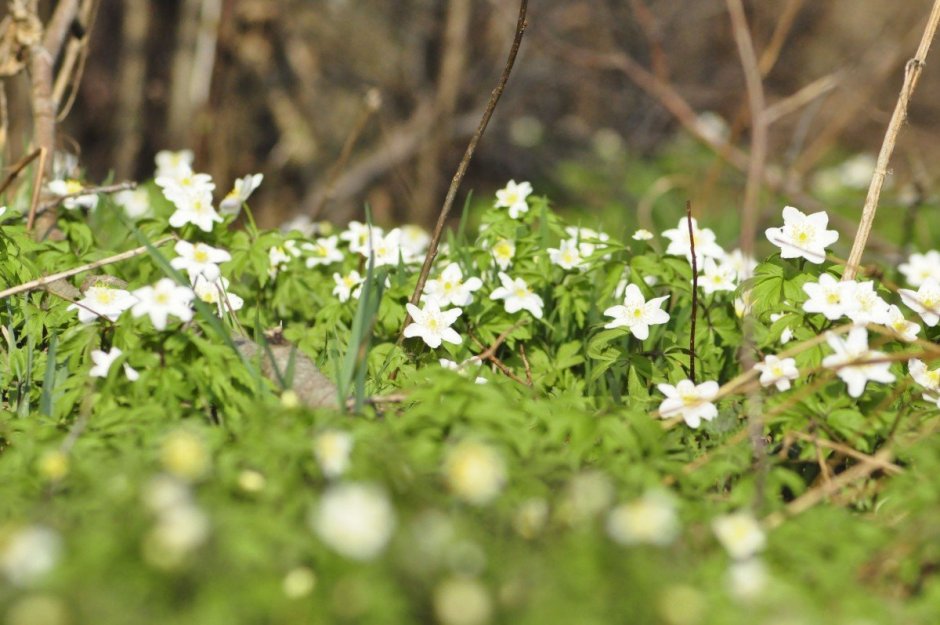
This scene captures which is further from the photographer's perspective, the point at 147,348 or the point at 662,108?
the point at 662,108

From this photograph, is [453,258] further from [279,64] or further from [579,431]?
[279,64]

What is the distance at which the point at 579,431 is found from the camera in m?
1.68

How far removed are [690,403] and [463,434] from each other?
1.99 ft

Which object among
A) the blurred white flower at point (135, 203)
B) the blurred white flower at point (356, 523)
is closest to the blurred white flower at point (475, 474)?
the blurred white flower at point (356, 523)

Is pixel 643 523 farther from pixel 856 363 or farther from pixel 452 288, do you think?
pixel 452 288

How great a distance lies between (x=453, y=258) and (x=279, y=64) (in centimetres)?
440

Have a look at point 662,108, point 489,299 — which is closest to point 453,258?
point 489,299

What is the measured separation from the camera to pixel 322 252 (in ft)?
9.29

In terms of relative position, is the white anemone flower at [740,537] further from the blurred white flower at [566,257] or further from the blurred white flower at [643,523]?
the blurred white flower at [566,257]

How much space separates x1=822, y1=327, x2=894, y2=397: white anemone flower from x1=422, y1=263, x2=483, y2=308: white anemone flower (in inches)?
33.9

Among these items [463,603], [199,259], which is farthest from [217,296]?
[463,603]

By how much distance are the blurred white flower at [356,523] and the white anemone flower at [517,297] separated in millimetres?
1157

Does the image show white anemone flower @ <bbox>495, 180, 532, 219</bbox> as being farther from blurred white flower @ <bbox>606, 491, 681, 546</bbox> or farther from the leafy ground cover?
blurred white flower @ <bbox>606, 491, 681, 546</bbox>

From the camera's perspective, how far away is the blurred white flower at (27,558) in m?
1.20
